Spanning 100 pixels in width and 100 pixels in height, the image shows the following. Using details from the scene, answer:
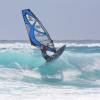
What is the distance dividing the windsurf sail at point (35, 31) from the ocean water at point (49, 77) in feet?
3.23

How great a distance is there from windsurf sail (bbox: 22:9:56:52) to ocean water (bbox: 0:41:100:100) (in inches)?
38.8

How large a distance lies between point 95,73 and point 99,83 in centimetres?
223

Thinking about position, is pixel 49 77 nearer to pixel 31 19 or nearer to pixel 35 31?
pixel 35 31

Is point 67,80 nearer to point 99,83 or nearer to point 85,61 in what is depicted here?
point 99,83

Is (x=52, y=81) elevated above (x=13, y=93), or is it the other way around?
(x=13, y=93)

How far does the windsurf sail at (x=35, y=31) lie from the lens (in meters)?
15.7

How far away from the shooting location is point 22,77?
46.1 feet

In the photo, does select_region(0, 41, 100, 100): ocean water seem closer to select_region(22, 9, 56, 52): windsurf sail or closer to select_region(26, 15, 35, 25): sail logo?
select_region(22, 9, 56, 52): windsurf sail

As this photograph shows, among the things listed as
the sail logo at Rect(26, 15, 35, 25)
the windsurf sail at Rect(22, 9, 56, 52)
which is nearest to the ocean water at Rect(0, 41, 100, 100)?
the windsurf sail at Rect(22, 9, 56, 52)

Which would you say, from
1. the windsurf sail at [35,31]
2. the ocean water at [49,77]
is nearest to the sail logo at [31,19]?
the windsurf sail at [35,31]

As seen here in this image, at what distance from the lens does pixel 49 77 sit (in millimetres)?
14711

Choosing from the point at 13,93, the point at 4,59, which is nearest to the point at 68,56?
the point at 4,59

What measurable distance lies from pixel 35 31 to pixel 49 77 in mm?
2036

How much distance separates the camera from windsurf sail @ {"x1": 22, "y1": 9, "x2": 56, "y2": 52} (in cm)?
1567
